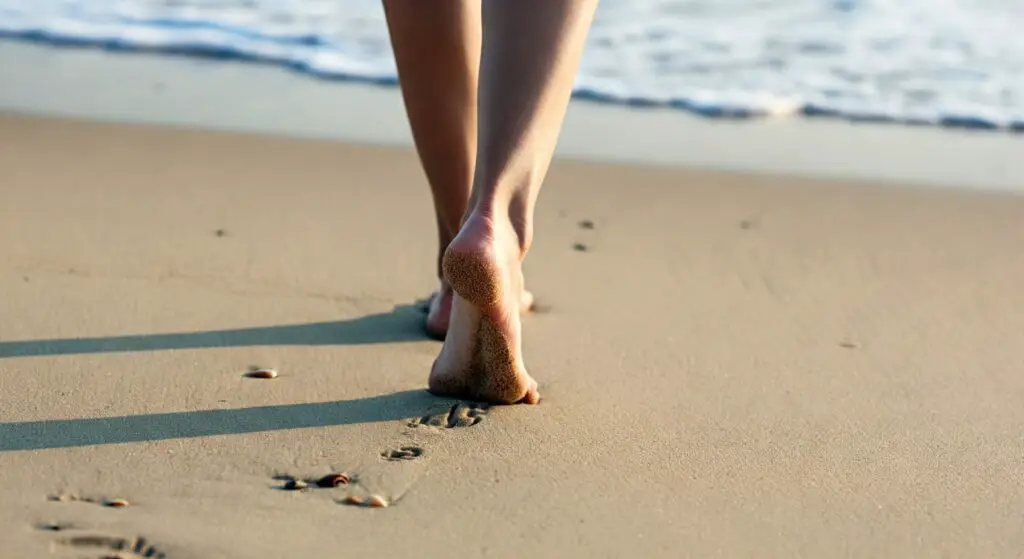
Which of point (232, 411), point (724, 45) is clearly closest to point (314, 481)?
point (232, 411)

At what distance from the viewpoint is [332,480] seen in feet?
5.31

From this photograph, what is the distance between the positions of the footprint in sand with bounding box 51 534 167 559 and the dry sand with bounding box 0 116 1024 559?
0.04 feet

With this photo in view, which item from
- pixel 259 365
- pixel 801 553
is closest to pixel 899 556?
pixel 801 553

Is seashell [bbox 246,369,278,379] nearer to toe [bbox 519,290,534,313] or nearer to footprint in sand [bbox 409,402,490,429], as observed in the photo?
footprint in sand [bbox 409,402,490,429]

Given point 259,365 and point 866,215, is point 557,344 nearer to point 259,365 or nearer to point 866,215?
point 259,365

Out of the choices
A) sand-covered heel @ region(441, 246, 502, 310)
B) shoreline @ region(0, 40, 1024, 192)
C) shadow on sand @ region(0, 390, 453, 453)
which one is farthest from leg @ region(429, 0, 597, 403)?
shoreline @ region(0, 40, 1024, 192)

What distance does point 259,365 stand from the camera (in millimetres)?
2033

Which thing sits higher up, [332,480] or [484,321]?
[484,321]

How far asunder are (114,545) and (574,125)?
8.52ft

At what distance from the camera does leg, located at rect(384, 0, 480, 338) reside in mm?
2057

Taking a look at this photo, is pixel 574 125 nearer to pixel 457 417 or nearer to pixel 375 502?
pixel 457 417

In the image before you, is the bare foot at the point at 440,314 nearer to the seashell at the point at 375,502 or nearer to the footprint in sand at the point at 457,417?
the footprint in sand at the point at 457,417

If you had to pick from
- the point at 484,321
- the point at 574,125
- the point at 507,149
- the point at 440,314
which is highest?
the point at 507,149

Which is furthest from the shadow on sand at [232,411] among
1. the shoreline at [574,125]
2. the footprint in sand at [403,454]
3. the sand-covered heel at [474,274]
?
the shoreline at [574,125]
